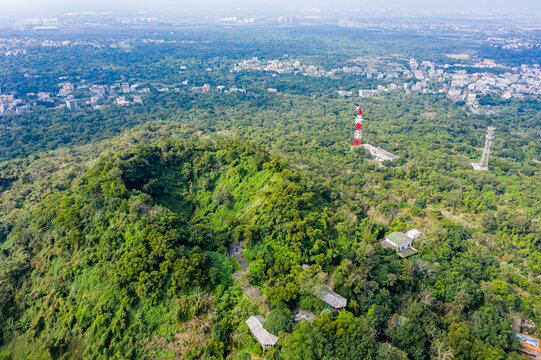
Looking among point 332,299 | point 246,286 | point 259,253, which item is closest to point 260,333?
point 246,286

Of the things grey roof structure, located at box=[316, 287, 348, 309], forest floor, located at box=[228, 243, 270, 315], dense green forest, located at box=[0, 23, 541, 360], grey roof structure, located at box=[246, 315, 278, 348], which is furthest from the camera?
grey roof structure, located at box=[316, 287, 348, 309]

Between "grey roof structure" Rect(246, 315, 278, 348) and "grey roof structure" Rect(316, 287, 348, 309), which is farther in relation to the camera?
"grey roof structure" Rect(316, 287, 348, 309)

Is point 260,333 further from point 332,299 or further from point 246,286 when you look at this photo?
point 332,299

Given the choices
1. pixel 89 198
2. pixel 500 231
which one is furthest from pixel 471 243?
pixel 89 198

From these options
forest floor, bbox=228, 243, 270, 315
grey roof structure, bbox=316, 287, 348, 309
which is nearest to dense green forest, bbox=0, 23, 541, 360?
forest floor, bbox=228, 243, 270, 315

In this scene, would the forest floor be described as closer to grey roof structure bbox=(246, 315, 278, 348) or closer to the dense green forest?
the dense green forest
